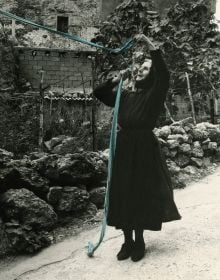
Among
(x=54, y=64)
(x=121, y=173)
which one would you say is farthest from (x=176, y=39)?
(x=121, y=173)

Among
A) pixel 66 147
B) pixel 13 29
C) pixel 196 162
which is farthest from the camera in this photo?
pixel 13 29

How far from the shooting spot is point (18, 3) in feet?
67.9

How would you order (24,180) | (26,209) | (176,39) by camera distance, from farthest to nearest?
(176,39) < (24,180) < (26,209)

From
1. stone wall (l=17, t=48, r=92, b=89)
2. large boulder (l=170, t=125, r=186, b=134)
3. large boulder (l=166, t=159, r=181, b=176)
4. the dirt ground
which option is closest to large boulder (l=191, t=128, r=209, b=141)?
large boulder (l=170, t=125, r=186, b=134)

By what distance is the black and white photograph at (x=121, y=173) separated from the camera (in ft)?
12.3

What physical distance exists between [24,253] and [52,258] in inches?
16.8

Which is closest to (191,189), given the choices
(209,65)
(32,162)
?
(32,162)

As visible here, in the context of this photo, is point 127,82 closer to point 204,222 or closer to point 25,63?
point 204,222

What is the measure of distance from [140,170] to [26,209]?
1.90 m

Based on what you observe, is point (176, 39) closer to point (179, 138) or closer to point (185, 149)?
point (179, 138)

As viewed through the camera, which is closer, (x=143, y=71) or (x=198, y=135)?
(x=143, y=71)

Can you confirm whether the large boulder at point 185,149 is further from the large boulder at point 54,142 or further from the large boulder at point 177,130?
the large boulder at point 54,142

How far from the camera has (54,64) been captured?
1591 cm

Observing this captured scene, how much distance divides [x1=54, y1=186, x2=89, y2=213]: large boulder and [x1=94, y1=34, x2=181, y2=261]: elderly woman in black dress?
1863 mm
